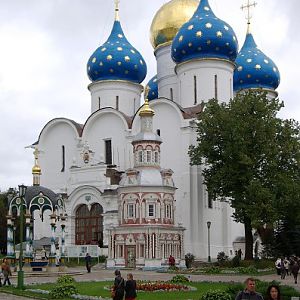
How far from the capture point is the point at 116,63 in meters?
44.7

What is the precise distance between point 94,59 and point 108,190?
11164 mm

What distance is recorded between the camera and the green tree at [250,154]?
31.5 meters

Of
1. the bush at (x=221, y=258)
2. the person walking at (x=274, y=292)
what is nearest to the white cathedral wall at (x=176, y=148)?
the bush at (x=221, y=258)

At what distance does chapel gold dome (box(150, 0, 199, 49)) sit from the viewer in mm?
47125

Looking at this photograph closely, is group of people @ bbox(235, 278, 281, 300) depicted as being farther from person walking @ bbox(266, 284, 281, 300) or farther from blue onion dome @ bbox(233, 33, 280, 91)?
blue onion dome @ bbox(233, 33, 280, 91)

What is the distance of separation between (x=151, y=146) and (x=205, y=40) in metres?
8.54

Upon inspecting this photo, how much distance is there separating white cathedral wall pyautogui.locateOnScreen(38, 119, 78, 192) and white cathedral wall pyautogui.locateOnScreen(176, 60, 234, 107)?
27.5 feet

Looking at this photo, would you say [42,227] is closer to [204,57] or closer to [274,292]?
[204,57]

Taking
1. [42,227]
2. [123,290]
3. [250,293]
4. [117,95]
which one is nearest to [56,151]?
[42,227]

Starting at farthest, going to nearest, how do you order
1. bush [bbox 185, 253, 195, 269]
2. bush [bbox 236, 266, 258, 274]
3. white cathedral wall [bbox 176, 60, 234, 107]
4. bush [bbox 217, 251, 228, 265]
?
1. white cathedral wall [bbox 176, 60, 234, 107]
2. bush [bbox 185, 253, 195, 269]
3. bush [bbox 217, 251, 228, 265]
4. bush [bbox 236, 266, 258, 274]

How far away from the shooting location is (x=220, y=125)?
33.2 meters

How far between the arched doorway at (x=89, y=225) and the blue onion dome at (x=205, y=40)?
11.4 meters

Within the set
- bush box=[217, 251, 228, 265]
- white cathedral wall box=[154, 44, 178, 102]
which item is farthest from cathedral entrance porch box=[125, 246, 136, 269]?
white cathedral wall box=[154, 44, 178, 102]

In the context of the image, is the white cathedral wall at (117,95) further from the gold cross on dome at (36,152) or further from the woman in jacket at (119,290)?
the woman in jacket at (119,290)
